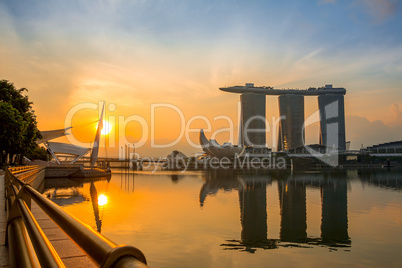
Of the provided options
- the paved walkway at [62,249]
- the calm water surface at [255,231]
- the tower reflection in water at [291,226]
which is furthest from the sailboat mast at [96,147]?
the paved walkway at [62,249]

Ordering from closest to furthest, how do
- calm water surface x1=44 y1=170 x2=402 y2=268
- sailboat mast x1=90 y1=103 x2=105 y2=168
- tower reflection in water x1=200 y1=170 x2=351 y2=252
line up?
calm water surface x1=44 y1=170 x2=402 y2=268, tower reflection in water x1=200 y1=170 x2=351 y2=252, sailboat mast x1=90 y1=103 x2=105 y2=168

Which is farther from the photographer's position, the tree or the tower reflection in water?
the tree

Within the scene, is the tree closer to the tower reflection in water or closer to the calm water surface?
the calm water surface

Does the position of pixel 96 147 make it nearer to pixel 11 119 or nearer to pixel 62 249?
pixel 11 119

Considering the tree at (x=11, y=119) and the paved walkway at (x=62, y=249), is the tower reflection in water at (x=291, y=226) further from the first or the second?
the tree at (x=11, y=119)

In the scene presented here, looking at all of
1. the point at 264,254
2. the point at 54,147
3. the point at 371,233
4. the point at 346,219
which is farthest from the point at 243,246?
the point at 54,147

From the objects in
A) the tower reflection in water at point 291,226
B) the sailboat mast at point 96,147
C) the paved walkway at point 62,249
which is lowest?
the tower reflection in water at point 291,226

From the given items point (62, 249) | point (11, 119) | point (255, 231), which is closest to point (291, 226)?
point (255, 231)

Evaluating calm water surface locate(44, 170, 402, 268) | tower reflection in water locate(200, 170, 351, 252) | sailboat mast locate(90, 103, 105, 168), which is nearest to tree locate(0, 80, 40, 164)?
calm water surface locate(44, 170, 402, 268)

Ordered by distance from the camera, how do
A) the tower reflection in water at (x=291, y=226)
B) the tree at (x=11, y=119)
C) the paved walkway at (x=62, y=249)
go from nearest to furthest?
the paved walkway at (x=62, y=249)
the tower reflection in water at (x=291, y=226)
the tree at (x=11, y=119)

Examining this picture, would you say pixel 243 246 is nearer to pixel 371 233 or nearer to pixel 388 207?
pixel 371 233

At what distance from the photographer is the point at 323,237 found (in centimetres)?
2220

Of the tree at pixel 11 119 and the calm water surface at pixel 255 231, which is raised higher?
the tree at pixel 11 119

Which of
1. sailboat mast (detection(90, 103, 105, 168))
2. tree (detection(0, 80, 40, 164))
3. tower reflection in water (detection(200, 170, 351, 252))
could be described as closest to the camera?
tower reflection in water (detection(200, 170, 351, 252))
